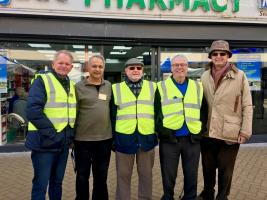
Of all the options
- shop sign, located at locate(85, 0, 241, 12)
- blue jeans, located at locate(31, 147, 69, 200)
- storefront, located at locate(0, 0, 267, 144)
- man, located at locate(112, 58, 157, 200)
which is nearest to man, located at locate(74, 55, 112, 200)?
man, located at locate(112, 58, 157, 200)

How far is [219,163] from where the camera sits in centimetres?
433

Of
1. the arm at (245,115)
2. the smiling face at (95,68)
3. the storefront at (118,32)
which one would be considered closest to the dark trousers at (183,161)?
the arm at (245,115)

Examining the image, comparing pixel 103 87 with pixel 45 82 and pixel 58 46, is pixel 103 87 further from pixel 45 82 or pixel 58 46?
pixel 58 46

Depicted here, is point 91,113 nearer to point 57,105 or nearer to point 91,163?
point 57,105

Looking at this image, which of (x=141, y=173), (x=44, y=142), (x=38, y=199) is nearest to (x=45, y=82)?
(x=44, y=142)

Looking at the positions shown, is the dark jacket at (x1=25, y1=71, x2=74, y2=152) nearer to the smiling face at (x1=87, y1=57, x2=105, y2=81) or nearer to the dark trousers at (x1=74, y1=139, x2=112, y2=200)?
the dark trousers at (x1=74, y1=139, x2=112, y2=200)

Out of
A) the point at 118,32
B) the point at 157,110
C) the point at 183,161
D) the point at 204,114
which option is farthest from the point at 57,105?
the point at 118,32

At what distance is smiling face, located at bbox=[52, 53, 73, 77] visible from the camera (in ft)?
12.5

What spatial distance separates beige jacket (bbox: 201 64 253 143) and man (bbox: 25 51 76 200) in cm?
165

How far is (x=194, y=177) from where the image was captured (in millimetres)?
4219

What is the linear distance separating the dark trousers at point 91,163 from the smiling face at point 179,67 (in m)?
1.09

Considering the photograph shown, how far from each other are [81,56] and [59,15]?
1.08 meters

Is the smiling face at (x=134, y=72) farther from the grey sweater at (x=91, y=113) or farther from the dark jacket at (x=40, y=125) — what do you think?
the dark jacket at (x=40, y=125)

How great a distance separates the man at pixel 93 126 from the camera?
157 inches
